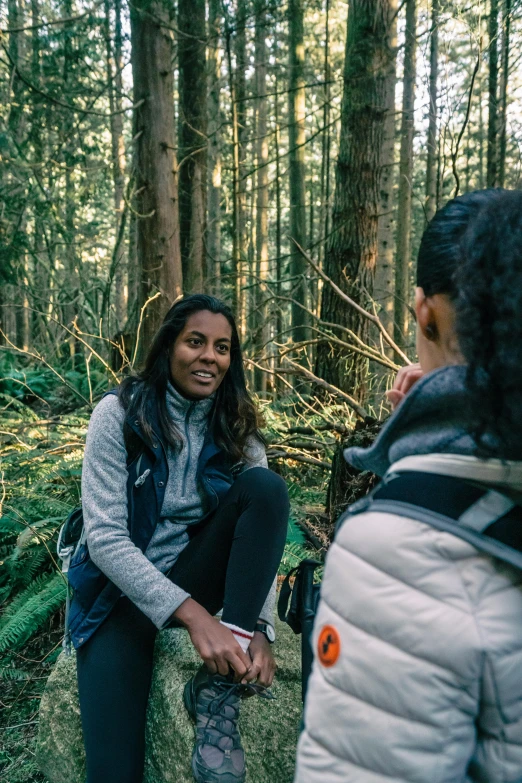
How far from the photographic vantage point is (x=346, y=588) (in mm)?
995

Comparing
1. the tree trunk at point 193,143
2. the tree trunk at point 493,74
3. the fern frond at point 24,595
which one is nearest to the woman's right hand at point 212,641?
the fern frond at point 24,595

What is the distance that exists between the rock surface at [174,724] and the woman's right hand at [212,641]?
309mm

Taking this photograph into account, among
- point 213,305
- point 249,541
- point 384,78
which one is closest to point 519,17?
point 384,78

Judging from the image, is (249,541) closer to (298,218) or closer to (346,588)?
(346,588)

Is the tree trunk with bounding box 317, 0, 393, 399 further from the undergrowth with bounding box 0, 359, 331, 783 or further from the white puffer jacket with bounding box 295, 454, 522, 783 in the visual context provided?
the white puffer jacket with bounding box 295, 454, 522, 783

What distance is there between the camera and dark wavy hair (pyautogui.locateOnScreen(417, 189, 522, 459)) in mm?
954

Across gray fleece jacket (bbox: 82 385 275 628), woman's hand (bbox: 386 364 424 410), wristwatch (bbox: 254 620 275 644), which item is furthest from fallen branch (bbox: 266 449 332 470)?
woman's hand (bbox: 386 364 424 410)

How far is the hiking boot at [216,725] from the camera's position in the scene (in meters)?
2.08

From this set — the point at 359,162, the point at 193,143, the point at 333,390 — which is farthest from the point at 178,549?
the point at 193,143

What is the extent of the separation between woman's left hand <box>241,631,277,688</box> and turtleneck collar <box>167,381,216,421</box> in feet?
2.88

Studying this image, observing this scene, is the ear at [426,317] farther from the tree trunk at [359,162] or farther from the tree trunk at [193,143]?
the tree trunk at [193,143]

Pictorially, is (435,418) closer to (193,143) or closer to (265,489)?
(265,489)

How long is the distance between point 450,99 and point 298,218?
Result: 28.0 ft

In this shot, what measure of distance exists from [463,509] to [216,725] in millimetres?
1548
